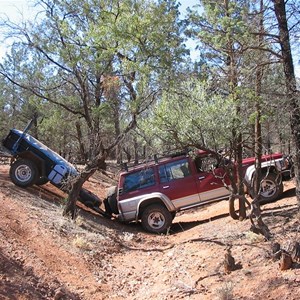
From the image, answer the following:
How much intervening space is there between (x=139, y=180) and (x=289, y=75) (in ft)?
17.3

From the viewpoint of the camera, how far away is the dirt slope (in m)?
6.40

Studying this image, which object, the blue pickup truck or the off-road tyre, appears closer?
the blue pickup truck

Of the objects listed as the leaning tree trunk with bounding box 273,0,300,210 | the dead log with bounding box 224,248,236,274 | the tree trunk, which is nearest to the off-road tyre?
the tree trunk

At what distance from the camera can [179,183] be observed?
38.4 feet

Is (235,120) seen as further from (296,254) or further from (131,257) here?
(131,257)

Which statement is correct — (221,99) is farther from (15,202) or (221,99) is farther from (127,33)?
(15,202)

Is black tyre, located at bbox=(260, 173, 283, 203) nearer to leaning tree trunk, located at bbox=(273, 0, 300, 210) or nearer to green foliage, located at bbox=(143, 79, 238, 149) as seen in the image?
green foliage, located at bbox=(143, 79, 238, 149)

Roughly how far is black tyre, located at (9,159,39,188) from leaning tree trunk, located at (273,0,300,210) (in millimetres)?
7627

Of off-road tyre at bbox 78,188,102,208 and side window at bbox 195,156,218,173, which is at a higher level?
side window at bbox 195,156,218,173

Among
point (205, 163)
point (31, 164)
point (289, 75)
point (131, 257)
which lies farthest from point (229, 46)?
point (31, 164)

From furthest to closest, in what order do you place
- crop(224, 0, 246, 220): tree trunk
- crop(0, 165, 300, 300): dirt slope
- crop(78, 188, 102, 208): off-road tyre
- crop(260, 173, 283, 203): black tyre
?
Answer: crop(78, 188, 102, 208): off-road tyre
crop(260, 173, 283, 203): black tyre
crop(224, 0, 246, 220): tree trunk
crop(0, 165, 300, 300): dirt slope

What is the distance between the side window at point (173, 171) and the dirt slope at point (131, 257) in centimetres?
151

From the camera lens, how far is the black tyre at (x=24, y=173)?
1244 centimetres

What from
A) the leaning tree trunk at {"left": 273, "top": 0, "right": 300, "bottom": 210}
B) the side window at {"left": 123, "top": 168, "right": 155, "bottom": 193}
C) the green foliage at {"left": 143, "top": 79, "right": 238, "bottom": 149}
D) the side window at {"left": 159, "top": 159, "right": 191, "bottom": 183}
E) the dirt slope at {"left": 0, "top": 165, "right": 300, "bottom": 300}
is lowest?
the dirt slope at {"left": 0, "top": 165, "right": 300, "bottom": 300}
